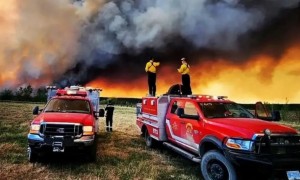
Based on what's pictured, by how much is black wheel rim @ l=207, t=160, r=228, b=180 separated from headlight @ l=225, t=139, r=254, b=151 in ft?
1.71

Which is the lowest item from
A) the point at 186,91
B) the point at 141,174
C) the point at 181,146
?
the point at 141,174

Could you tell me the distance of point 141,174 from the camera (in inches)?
345

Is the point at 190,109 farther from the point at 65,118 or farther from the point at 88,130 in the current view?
the point at 65,118

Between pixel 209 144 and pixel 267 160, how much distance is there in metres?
1.70

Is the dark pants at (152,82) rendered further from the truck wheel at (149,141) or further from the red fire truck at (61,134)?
the red fire truck at (61,134)

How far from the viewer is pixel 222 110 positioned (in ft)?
30.6

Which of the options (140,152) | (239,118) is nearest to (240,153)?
(239,118)

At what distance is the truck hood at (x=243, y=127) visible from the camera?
283 inches

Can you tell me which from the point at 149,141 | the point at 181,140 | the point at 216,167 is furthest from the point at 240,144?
Result: the point at 149,141

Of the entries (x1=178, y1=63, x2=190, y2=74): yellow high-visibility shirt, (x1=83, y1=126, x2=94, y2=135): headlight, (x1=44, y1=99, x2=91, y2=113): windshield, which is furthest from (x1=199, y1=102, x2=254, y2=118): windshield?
(x1=178, y1=63, x2=190, y2=74): yellow high-visibility shirt

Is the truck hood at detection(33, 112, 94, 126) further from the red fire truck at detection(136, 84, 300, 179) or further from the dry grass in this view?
the red fire truck at detection(136, 84, 300, 179)

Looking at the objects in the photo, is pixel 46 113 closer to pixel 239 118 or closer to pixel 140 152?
pixel 140 152

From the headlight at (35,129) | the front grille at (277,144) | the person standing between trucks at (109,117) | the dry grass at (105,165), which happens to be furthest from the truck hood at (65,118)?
the person standing between trucks at (109,117)

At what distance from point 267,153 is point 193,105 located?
2.98m
